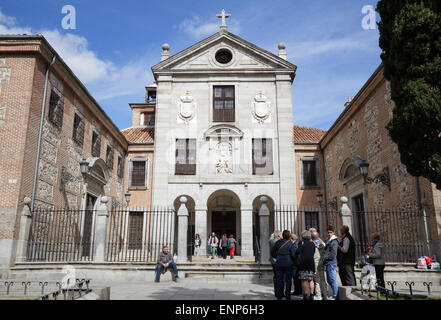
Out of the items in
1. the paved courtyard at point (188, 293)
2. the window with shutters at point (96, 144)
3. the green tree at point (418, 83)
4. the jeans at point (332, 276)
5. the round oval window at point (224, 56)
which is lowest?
the paved courtyard at point (188, 293)

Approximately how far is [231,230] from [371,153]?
1011 cm

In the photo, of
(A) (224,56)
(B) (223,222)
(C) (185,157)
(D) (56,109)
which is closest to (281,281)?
(D) (56,109)

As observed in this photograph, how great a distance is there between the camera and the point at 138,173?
22125 mm

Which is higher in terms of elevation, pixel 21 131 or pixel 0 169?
pixel 21 131

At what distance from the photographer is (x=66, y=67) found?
14.0 m

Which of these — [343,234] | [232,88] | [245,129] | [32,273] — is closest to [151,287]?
[32,273]

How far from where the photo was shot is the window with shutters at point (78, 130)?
50.8 ft

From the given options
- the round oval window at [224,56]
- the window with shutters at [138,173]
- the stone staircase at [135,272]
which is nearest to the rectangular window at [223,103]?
the round oval window at [224,56]

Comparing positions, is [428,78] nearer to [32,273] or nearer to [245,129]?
[32,273]

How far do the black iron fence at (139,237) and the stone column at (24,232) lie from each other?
2475 mm

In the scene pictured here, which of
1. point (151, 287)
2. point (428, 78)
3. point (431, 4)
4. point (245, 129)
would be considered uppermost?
point (245, 129)

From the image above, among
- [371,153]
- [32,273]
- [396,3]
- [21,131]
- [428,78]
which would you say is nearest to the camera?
[428,78]

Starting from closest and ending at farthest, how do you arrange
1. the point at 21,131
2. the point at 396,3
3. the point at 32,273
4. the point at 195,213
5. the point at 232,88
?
1. the point at 396,3
2. the point at 32,273
3. the point at 21,131
4. the point at 195,213
5. the point at 232,88

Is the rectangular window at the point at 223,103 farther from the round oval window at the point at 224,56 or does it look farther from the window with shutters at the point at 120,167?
the window with shutters at the point at 120,167
